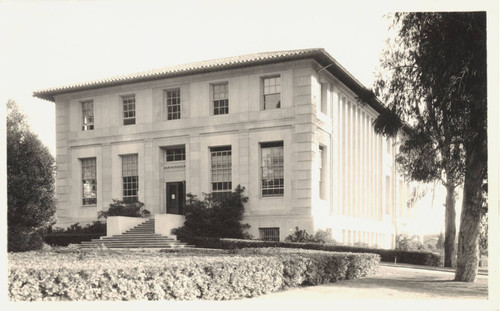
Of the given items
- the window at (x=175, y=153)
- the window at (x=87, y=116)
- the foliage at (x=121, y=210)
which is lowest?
the foliage at (x=121, y=210)

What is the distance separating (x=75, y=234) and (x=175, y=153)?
6.85m

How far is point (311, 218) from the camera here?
28.2 m

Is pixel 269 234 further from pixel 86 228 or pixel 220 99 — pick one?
pixel 86 228

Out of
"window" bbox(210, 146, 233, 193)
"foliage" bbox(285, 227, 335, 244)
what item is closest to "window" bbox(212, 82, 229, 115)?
"window" bbox(210, 146, 233, 193)

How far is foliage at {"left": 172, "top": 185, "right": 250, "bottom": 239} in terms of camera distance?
2877cm

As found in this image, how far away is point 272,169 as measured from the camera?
29734 mm

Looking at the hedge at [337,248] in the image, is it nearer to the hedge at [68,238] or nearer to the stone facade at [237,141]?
the stone facade at [237,141]

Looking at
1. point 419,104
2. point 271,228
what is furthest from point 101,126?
point 419,104

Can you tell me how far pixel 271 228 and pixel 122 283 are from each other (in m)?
17.7

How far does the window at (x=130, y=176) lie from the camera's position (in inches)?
1257

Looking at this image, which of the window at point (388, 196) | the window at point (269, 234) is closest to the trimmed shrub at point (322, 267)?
the window at point (269, 234)

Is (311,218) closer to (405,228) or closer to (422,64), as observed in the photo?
(422,64)

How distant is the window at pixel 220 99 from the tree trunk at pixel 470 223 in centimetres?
1525

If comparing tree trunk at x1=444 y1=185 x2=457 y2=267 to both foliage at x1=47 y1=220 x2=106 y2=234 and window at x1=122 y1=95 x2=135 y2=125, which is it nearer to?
window at x1=122 y1=95 x2=135 y2=125
